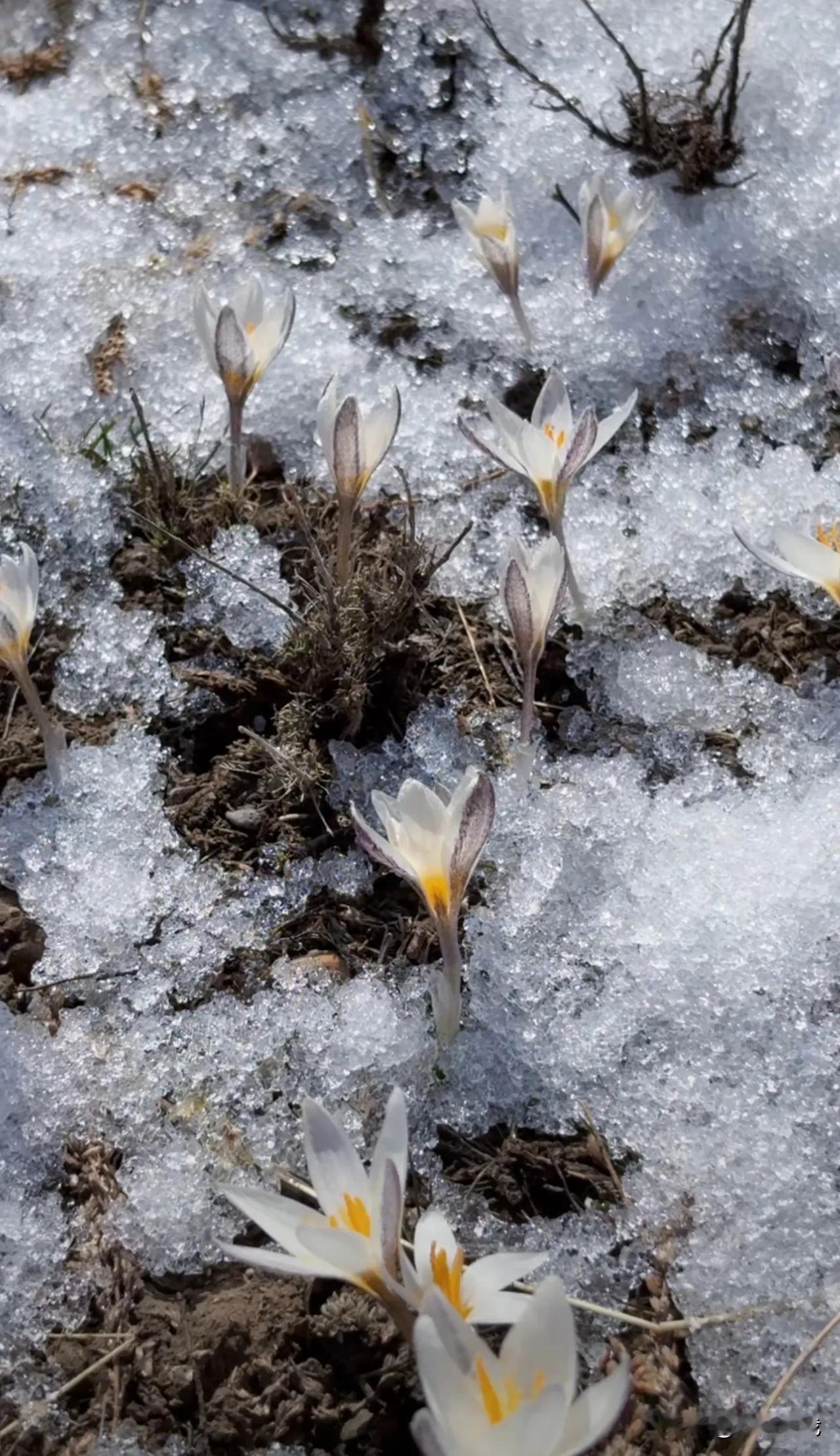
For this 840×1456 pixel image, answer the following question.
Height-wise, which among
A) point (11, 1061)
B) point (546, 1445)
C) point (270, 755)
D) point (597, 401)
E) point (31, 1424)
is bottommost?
point (31, 1424)

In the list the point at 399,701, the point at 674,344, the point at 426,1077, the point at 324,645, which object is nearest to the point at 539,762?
the point at 399,701

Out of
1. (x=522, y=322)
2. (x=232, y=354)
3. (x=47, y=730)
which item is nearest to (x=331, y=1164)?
(x=47, y=730)

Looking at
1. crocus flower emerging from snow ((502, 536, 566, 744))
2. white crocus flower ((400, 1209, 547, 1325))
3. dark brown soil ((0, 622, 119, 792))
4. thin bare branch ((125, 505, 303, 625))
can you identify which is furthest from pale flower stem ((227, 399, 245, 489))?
white crocus flower ((400, 1209, 547, 1325))

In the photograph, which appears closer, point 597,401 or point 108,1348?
point 108,1348

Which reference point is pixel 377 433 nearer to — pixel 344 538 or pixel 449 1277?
pixel 344 538

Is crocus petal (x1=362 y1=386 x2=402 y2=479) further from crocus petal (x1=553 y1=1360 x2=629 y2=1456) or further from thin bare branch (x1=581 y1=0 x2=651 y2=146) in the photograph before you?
crocus petal (x1=553 y1=1360 x2=629 y2=1456)

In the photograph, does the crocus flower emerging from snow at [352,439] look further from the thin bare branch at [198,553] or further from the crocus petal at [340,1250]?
the crocus petal at [340,1250]

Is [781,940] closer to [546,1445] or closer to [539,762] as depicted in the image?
[539,762]
